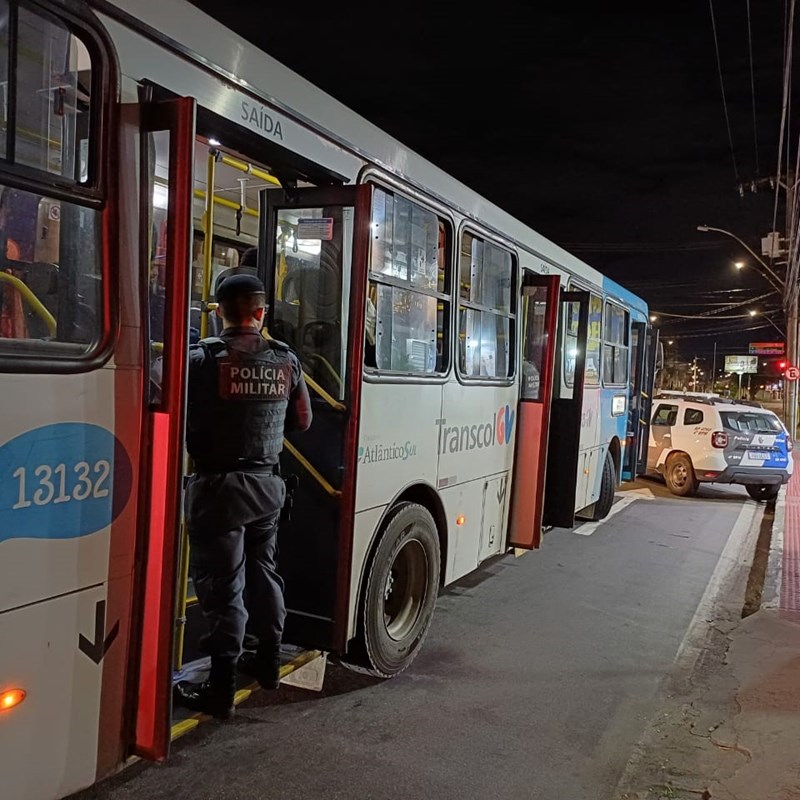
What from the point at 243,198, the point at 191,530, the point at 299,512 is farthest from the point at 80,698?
the point at 243,198

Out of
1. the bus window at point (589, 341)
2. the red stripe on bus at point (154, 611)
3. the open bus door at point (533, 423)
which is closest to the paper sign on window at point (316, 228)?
the red stripe on bus at point (154, 611)

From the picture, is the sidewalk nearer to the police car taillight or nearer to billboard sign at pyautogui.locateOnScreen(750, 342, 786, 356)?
the police car taillight

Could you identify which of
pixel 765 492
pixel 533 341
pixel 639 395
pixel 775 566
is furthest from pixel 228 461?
pixel 765 492

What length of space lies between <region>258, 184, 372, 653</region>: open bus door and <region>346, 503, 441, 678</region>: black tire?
34 cm

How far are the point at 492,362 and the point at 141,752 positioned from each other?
3831 millimetres

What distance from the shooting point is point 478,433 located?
18.0 ft

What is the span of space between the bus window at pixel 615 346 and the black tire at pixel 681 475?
3.36 m

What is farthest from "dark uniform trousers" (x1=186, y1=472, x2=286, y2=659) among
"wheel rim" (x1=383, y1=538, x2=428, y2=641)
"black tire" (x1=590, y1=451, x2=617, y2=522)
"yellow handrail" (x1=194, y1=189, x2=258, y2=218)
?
"black tire" (x1=590, y1=451, x2=617, y2=522)

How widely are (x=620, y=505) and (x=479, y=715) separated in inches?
303

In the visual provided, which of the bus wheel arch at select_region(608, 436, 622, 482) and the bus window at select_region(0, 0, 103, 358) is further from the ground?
the bus window at select_region(0, 0, 103, 358)

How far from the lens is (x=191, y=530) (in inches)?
130

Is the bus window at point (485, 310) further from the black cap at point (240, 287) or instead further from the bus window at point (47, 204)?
the bus window at point (47, 204)

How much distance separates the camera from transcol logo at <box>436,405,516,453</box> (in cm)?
492

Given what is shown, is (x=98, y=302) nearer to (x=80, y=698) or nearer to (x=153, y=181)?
(x=153, y=181)
